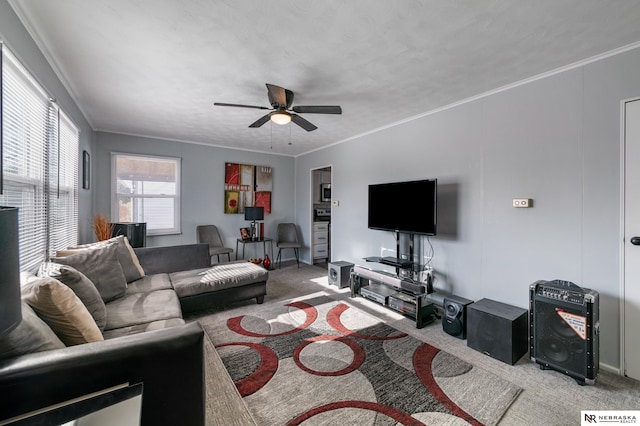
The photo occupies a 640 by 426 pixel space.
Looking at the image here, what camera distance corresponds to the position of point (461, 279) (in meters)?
3.21

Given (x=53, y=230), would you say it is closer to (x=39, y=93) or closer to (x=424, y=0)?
(x=39, y=93)

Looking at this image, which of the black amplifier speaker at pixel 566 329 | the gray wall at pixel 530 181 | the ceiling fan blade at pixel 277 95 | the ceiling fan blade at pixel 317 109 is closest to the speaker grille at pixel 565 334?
the black amplifier speaker at pixel 566 329

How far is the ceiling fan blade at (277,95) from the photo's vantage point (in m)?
2.42

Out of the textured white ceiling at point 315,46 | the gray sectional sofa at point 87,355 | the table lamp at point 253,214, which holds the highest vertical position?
the textured white ceiling at point 315,46

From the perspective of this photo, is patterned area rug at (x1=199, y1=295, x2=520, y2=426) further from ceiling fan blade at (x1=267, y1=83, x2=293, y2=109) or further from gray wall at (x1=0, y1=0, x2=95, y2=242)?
gray wall at (x1=0, y1=0, x2=95, y2=242)

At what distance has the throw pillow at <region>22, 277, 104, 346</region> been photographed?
51.9 inches

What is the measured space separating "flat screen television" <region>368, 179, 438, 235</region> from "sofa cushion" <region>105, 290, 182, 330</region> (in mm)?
2641

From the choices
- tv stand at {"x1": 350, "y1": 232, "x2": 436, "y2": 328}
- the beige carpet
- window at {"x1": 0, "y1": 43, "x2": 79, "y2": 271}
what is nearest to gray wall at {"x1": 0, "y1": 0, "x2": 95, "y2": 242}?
window at {"x1": 0, "y1": 43, "x2": 79, "y2": 271}

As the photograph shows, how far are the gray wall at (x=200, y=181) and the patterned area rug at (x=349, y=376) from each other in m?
2.80

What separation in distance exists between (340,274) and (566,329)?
268 centimetres

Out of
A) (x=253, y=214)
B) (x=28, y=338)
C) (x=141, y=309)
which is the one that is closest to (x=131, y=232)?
(x=141, y=309)

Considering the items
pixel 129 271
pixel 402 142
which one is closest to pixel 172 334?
pixel 129 271

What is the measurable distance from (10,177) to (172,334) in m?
1.53

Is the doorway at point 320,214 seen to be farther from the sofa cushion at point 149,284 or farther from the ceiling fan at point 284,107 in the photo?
the sofa cushion at point 149,284
